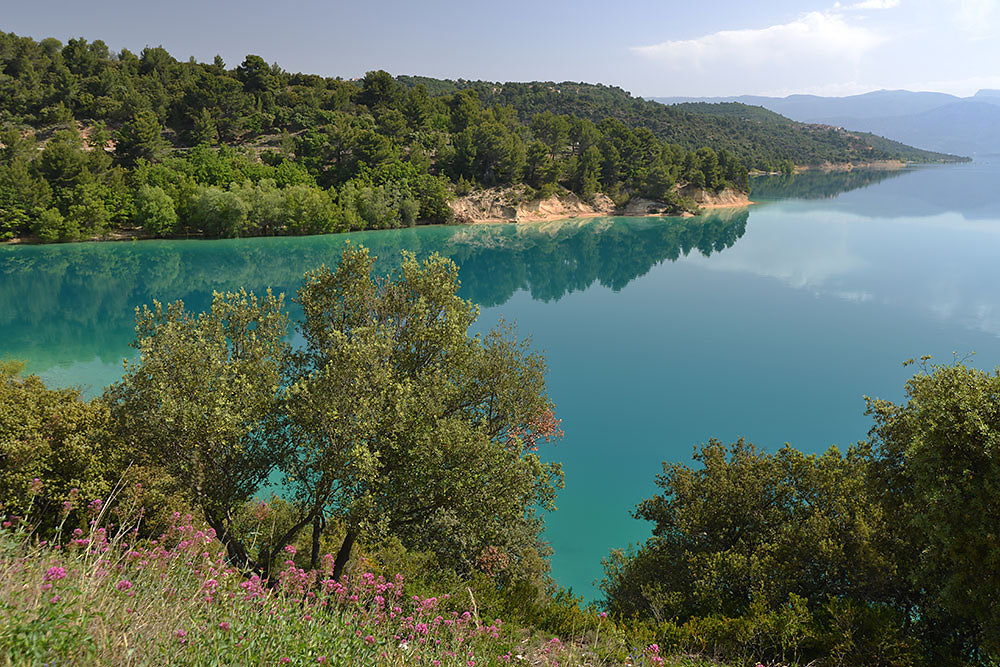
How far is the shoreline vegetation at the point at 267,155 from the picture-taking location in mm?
55906

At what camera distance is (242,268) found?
150 ft

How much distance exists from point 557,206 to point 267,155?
1561 inches

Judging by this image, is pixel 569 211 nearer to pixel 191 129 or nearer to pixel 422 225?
pixel 422 225

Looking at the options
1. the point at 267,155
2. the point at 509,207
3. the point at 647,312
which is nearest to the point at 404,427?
the point at 647,312

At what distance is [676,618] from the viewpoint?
31.0ft

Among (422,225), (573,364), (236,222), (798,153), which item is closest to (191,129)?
(236,222)

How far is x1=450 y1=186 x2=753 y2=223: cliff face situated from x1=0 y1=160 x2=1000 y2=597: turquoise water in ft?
14.6

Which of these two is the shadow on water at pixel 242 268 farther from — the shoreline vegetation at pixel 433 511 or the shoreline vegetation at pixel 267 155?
the shoreline vegetation at pixel 433 511

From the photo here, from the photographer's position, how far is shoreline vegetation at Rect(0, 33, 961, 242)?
5591cm

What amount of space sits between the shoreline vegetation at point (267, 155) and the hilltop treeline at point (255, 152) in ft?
0.66

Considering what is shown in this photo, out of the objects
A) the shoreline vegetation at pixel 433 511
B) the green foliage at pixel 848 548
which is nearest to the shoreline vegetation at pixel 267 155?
the shoreline vegetation at pixel 433 511

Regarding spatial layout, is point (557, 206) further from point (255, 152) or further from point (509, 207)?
point (255, 152)

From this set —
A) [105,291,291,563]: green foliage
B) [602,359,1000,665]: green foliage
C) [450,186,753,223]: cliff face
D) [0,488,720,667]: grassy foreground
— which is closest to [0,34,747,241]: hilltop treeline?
[450,186,753,223]: cliff face

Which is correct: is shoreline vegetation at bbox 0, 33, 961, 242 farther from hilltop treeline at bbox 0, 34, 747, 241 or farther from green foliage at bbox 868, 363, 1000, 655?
green foliage at bbox 868, 363, 1000, 655
